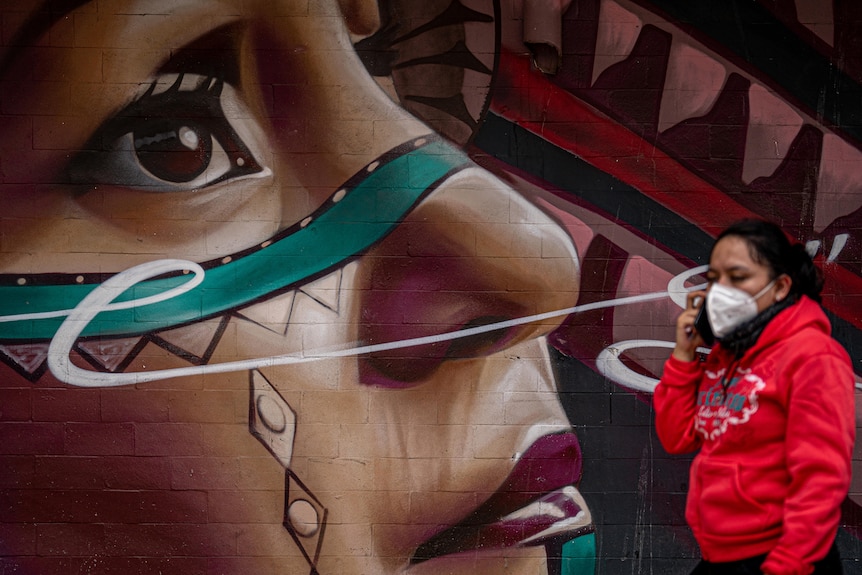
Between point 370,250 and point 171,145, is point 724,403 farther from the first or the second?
point 171,145

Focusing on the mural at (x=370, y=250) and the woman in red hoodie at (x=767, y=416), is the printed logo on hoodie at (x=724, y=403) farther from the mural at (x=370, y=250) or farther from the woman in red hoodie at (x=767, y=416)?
the mural at (x=370, y=250)

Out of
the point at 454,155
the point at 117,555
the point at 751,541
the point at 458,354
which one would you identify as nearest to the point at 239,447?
the point at 117,555

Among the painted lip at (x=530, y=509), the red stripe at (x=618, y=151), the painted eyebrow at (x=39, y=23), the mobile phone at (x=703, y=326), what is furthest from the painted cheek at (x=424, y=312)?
the painted eyebrow at (x=39, y=23)

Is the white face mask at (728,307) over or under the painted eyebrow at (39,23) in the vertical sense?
under

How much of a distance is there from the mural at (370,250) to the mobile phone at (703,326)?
1.54m

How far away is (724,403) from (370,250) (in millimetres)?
2193

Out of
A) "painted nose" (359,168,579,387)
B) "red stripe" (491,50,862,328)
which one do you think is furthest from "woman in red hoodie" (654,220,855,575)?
"red stripe" (491,50,862,328)

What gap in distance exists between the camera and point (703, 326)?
2.66 metres

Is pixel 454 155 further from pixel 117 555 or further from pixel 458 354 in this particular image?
pixel 117 555

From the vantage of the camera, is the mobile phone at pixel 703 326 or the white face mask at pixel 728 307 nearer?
the white face mask at pixel 728 307

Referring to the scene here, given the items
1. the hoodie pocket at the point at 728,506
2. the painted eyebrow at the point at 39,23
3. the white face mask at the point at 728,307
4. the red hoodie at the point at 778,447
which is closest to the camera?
the red hoodie at the point at 778,447

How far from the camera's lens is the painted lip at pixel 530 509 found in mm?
4227

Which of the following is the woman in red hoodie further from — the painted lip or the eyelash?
the eyelash

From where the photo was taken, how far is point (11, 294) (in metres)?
4.18
